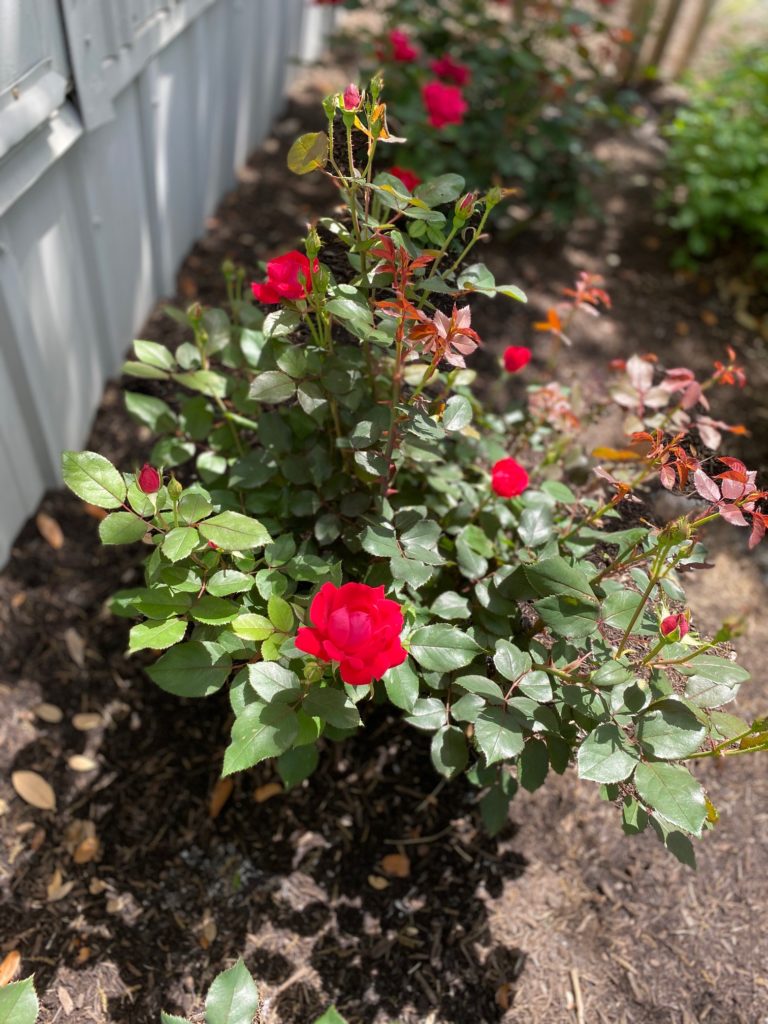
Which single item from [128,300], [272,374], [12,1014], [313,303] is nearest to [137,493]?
[272,374]

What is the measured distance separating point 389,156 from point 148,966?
316 centimetres

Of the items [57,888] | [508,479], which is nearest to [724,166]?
[508,479]

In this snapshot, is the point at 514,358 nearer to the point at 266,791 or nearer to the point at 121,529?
the point at 121,529

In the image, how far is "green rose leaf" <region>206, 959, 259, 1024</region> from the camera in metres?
1.17

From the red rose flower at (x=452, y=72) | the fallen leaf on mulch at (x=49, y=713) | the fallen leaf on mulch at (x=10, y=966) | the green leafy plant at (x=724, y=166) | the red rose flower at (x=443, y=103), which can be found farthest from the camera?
the green leafy plant at (x=724, y=166)

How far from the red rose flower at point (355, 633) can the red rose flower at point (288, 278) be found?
558mm

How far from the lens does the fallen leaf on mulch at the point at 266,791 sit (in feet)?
6.33

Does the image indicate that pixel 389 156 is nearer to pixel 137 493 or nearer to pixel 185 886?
pixel 137 493

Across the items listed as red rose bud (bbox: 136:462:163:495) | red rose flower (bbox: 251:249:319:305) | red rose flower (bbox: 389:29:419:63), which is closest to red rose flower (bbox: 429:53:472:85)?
red rose flower (bbox: 389:29:419:63)

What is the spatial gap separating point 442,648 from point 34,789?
1100 mm

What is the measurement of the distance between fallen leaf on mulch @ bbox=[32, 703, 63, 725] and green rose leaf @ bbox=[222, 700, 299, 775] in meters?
0.90

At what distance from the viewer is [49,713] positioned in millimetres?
1996

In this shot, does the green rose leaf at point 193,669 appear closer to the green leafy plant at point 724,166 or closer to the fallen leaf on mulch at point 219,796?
the fallen leaf on mulch at point 219,796

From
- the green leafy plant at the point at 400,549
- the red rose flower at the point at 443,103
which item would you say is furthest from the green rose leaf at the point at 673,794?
the red rose flower at the point at 443,103
